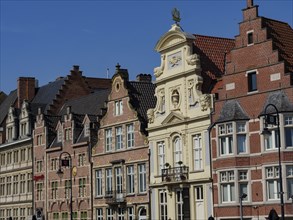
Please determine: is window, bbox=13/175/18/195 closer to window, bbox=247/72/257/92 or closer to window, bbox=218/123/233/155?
window, bbox=218/123/233/155

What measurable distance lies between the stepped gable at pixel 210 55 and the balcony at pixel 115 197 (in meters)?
A: 11.8

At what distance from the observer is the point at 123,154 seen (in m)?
54.9

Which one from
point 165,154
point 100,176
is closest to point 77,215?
point 100,176

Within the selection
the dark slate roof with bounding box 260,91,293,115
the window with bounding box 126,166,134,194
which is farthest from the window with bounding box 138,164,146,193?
the dark slate roof with bounding box 260,91,293,115

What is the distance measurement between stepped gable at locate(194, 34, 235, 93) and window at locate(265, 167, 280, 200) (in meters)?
8.55

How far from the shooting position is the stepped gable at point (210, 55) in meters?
48.2

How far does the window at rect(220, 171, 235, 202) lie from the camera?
43562 millimetres

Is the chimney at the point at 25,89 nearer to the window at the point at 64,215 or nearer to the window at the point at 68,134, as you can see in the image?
the window at the point at 68,134

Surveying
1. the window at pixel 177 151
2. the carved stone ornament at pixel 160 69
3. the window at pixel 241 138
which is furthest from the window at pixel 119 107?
the window at pixel 241 138

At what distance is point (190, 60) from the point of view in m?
47.9

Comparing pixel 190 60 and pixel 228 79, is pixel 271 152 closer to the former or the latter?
pixel 228 79

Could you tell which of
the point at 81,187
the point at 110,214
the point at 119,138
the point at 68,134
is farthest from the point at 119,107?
the point at 68,134

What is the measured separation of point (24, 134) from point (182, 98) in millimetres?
27434

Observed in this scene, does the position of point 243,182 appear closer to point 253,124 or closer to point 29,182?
point 253,124
